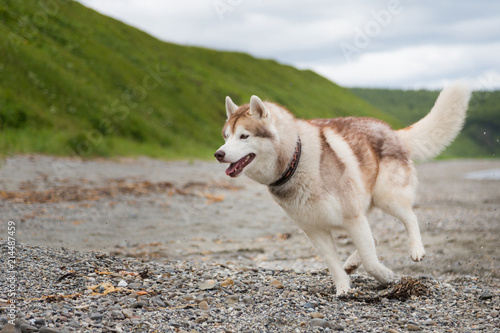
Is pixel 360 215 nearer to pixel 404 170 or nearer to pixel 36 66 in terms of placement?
pixel 404 170

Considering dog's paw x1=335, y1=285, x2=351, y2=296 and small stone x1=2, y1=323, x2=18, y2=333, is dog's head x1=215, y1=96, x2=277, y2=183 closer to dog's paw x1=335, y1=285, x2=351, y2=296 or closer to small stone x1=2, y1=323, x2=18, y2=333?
dog's paw x1=335, y1=285, x2=351, y2=296

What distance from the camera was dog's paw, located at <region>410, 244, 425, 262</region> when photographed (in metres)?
5.71

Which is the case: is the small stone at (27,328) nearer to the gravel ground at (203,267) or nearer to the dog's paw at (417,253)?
the gravel ground at (203,267)

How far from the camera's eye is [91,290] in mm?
5016

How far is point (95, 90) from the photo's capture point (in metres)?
25.9

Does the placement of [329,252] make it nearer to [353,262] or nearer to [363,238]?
[363,238]

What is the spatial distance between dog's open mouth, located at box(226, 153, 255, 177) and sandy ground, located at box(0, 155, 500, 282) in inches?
55.8

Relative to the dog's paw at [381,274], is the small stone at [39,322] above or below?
below

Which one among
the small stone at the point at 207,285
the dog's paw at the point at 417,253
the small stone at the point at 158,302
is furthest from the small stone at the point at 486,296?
the small stone at the point at 158,302

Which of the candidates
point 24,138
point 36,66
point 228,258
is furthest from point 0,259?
point 36,66

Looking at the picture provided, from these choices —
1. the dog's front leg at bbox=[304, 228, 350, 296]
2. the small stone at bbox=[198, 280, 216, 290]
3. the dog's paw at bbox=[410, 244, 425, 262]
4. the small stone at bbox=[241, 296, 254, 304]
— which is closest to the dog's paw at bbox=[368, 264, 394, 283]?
the dog's front leg at bbox=[304, 228, 350, 296]

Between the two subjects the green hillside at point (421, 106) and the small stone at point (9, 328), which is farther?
the green hillside at point (421, 106)

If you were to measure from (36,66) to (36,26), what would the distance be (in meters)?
5.39

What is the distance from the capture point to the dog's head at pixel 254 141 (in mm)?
4945
